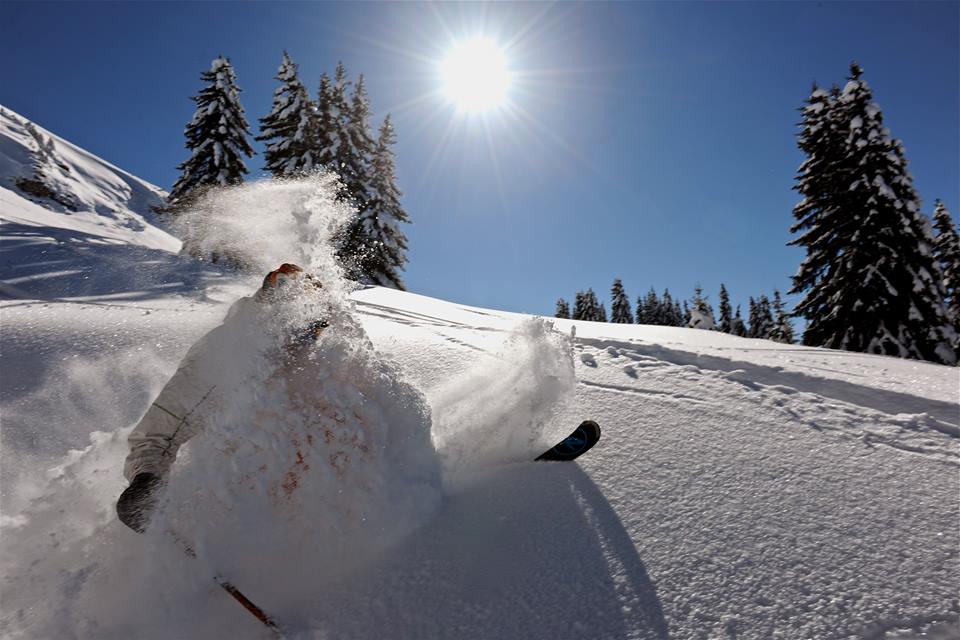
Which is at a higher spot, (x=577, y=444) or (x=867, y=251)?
(x=867, y=251)

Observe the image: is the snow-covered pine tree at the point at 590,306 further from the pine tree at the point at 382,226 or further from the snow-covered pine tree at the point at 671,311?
the pine tree at the point at 382,226

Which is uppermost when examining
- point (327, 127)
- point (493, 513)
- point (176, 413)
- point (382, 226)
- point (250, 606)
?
point (327, 127)

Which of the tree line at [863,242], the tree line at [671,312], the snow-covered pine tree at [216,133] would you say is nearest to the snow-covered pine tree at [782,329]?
the tree line at [671,312]

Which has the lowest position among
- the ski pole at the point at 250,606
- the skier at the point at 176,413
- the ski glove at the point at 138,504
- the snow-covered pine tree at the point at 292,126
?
the ski pole at the point at 250,606

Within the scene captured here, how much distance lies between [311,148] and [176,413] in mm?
24120

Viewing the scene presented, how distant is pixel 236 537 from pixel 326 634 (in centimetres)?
71

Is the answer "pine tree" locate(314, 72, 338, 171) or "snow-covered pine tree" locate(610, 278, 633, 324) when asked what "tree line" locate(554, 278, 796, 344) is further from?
"pine tree" locate(314, 72, 338, 171)

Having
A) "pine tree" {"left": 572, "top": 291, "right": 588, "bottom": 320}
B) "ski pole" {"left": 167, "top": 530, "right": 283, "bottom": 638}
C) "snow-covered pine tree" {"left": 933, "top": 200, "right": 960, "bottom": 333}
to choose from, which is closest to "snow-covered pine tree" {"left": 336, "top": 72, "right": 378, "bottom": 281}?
"ski pole" {"left": 167, "top": 530, "right": 283, "bottom": 638}

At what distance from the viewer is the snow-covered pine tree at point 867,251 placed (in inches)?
580

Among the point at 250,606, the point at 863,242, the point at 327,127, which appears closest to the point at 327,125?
the point at 327,127

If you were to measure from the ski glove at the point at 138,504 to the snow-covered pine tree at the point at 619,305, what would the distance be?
183 ft

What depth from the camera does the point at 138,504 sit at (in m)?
2.18

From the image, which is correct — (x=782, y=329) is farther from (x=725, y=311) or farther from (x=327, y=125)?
(x=327, y=125)

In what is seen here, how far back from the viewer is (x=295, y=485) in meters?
2.38
